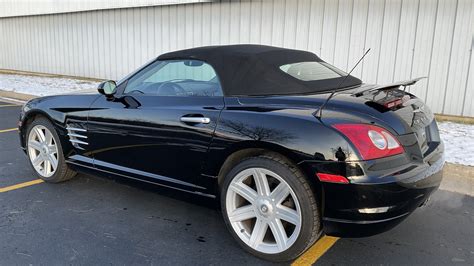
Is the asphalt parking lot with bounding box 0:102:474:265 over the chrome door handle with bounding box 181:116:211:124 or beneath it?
beneath

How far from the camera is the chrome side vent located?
412 centimetres

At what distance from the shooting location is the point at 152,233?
347 cm

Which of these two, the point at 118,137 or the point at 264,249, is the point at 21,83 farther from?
the point at 264,249

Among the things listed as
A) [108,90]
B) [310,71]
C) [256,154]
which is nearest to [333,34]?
[310,71]

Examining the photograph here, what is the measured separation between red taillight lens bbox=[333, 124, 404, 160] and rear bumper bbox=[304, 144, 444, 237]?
6 cm

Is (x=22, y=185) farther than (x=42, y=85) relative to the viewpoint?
No

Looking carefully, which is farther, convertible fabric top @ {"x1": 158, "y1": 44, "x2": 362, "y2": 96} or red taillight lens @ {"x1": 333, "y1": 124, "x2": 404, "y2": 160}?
convertible fabric top @ {"x1": 158, "y1": 44, "x2": 362, "y2": 96}

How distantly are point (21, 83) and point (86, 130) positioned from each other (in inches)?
443

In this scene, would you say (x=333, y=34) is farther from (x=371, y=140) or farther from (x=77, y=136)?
(x=371, y=140)

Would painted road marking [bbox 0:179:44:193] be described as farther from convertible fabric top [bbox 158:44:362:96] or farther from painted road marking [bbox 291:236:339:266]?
painted road marking [bbox 291:236:339:266]

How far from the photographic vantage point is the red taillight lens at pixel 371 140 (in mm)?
2641

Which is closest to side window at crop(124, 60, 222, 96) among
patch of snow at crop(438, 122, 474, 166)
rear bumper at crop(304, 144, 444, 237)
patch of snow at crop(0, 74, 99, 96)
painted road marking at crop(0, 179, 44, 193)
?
rear bumper at crop(304, 144, 444, 237)

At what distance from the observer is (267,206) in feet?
9.79

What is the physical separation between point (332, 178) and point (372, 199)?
0.27m
